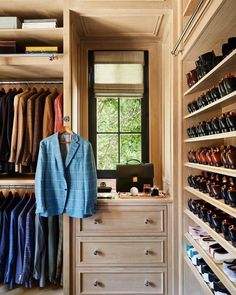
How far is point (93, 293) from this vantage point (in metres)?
1.96

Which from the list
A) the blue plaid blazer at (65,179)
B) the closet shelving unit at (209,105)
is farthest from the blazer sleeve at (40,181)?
the closet shelving unit at (209,105)

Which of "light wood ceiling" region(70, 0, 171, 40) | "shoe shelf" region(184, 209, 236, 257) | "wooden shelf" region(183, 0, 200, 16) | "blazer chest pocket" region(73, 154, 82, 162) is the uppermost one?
"light wood ceiling" region(70, 0, 171, 40)

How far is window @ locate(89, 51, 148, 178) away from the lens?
256cm

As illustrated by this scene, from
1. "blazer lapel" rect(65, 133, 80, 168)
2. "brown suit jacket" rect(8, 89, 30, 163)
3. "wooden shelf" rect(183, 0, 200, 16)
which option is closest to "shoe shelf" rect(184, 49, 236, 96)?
"wooden shelf" rect(183, 0, 200, 16)

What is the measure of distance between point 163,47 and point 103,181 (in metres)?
1.40

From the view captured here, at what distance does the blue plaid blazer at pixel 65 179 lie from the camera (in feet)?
6.07

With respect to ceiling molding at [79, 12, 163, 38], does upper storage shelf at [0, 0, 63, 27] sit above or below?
above

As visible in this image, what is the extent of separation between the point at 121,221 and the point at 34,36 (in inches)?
64.0

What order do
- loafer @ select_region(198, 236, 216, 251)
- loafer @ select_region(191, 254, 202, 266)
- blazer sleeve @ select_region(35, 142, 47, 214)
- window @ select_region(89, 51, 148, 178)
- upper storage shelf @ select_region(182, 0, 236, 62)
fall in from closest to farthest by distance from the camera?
upper storage shelf @ select_region(182, 0, 236, 62), loafer @ select_region(198, 236, 216, 251), loafer @ select_region(191, 254, 202, 266), blazer sleeve @ select_region(35, 142, 47, 214), window @ select_region(89, 51, 148, 178)

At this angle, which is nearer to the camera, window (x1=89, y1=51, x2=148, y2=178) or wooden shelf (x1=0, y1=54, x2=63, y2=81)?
wooden shelf (x1=0, y1=54, x2=63, y2=81)

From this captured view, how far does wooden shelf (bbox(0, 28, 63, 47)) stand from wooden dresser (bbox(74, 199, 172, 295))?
1.43 meters

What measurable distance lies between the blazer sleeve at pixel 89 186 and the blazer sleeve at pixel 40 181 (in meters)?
0.30

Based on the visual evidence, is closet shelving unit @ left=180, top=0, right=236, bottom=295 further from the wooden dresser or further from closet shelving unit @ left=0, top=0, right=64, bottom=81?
closet shelving unit @ left=0, top=0, right=64, bottom=81

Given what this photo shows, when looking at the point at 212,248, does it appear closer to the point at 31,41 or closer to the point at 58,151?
the point at 58,151
